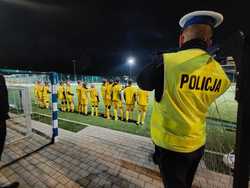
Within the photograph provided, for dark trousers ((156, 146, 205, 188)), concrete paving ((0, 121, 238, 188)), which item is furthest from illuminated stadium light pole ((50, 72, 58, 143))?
dark trousers ((156, 146, 205, 188))

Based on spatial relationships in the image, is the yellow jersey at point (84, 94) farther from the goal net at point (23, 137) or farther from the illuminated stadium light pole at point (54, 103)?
the illuminated stadium light pole at point (54, 103)

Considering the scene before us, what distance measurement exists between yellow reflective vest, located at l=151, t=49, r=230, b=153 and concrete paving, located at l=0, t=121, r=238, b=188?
154cm

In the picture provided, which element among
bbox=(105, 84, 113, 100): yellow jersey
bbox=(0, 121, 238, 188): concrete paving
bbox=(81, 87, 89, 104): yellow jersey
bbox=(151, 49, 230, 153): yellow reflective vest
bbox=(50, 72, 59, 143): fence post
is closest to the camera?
bbox=(151, 49, 230, 153): yellow reflective vest

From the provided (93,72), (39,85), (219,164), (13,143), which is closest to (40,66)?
(93,72)

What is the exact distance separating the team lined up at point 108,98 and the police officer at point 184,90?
484 cm

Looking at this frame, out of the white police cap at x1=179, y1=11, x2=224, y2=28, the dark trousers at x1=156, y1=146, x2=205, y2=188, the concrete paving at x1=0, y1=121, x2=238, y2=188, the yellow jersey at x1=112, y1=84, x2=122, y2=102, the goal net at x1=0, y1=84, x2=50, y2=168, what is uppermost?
the white police cap at x1=179, y1=11, x2=224, y2=28

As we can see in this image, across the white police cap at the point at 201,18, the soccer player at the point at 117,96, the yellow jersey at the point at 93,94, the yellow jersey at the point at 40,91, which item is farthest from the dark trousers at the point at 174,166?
the yellow jersey at the point at 40,91

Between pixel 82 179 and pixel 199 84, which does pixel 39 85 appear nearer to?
pixel 82 179

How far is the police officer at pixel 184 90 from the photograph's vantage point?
1.00 meters

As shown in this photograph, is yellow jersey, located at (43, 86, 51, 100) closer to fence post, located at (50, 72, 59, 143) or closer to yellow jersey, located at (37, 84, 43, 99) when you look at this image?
yellow jersey, located at (37, 84, 43, 99)

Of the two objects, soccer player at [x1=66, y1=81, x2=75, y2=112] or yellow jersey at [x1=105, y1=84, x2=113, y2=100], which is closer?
yellow jersey at [x1=105, y1=84, x2=113, y2=100]

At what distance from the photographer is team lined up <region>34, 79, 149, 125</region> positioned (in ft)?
20.5

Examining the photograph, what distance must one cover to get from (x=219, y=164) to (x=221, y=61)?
2480 mm

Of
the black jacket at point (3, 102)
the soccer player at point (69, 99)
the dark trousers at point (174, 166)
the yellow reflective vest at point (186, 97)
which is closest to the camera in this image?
the yellow reflective vest at point (186, 97)
